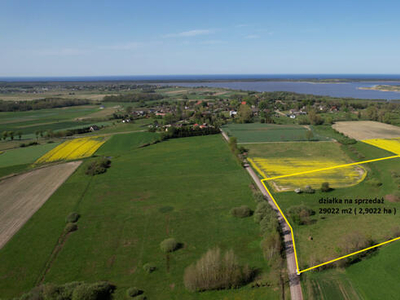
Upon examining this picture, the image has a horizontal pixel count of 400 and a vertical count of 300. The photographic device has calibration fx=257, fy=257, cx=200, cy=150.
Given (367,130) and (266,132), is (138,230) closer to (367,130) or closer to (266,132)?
(266,132)

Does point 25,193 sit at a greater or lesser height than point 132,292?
greater

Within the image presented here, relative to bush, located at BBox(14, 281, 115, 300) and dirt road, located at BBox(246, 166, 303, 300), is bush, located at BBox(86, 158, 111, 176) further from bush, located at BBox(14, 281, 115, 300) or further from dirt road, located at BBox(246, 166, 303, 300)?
dirt road, located at BBox(246, 166, 303, 300)

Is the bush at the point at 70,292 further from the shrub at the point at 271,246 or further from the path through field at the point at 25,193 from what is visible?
the shrub at the point at 271,246

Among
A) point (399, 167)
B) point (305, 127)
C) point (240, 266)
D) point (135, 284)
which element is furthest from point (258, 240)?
point (305, 127)

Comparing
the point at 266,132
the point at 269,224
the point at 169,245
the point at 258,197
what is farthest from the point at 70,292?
the point at 266,132

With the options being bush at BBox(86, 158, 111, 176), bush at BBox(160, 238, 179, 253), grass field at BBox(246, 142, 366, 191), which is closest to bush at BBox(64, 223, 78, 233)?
bush at BBox(160, 238, 179, 253)

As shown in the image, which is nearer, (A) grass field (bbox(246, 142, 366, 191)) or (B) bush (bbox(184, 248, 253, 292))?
(B) bush (bbox(184, 248, 253, 292))

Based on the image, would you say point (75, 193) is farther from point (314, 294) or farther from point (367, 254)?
point (367, 254)
